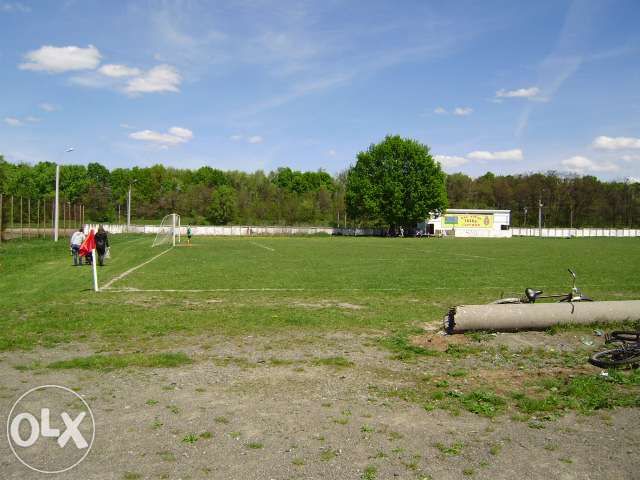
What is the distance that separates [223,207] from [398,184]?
41.3m

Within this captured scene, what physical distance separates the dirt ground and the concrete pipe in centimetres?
203

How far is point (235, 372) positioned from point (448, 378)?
290cm

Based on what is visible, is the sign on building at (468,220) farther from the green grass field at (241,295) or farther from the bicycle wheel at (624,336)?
the bicycle wheel at (624,336)

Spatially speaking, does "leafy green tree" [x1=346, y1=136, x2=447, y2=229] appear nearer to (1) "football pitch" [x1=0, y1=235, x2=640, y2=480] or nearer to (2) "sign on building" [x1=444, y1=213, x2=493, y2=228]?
(2) "sign on building" [x1=444, y1=213, x2=493, y2=228]

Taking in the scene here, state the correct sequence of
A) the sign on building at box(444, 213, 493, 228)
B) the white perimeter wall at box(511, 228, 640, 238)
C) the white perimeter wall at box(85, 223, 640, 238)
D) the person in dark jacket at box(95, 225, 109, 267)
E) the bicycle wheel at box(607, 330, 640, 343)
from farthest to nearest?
the white perimeter wall at box(511, 228, 640, 238)
the sign on building at box(444, 213, 493, 228)
the white perimeter wall at box(85, 223, 640, 238)
the person in dark jacket at box(95, 225, 109, 267)
the bicycle wheel at box(607, 330, 640, 343)

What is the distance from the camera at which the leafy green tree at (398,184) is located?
87.8 m

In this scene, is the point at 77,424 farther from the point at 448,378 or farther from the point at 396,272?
the point at 396,272

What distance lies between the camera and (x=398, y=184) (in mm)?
87688

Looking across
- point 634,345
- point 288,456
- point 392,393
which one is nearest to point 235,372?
point 392,393

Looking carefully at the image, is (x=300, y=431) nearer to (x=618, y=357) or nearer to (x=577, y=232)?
(x=618, y=357)

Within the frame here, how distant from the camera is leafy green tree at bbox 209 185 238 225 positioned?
368ft

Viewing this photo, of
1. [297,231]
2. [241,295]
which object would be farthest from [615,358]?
[297,231]

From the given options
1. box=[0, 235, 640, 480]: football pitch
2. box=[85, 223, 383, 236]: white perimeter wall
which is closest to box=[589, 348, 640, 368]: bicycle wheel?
box=[0, 235, 640, 480]: football pitch

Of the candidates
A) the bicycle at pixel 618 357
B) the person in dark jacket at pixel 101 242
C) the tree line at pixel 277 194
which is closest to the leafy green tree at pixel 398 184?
the tree line at pixel 277 194
